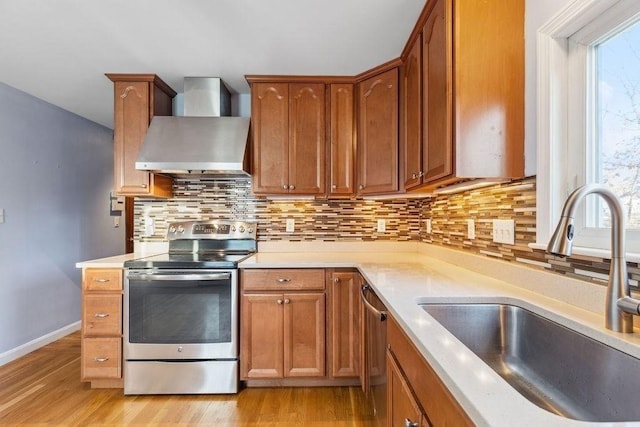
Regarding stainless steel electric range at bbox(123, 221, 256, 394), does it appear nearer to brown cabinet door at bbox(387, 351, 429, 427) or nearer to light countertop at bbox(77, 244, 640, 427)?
light countertop at bbox(77, 244, 640, 427)

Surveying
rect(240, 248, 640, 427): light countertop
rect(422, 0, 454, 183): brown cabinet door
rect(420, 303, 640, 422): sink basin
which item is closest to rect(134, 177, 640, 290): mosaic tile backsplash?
rect(240, 248, 640, 427): light countertop

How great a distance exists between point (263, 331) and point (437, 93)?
1.73m

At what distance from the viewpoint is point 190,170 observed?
2.31 m

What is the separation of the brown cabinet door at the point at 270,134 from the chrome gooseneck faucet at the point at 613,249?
6.13 feet

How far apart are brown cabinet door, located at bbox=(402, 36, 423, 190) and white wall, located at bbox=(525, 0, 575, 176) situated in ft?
1.77

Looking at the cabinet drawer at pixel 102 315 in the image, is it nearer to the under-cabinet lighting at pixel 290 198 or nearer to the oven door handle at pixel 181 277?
the oven door handle at pixel 181 277

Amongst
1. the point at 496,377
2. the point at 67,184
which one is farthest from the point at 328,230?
the point at 67,184

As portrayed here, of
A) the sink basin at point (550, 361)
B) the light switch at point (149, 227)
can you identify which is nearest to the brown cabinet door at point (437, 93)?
the sink basin at point (550, 361)

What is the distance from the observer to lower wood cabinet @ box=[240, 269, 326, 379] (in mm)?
2170

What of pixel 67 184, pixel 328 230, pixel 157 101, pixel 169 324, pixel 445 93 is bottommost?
pixel 169 324

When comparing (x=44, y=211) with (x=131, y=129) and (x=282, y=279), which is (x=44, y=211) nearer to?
(x=131, y=129)

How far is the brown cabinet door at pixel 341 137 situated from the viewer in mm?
2479

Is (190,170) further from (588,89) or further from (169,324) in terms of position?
(588,89)

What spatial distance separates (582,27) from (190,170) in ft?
7.12
